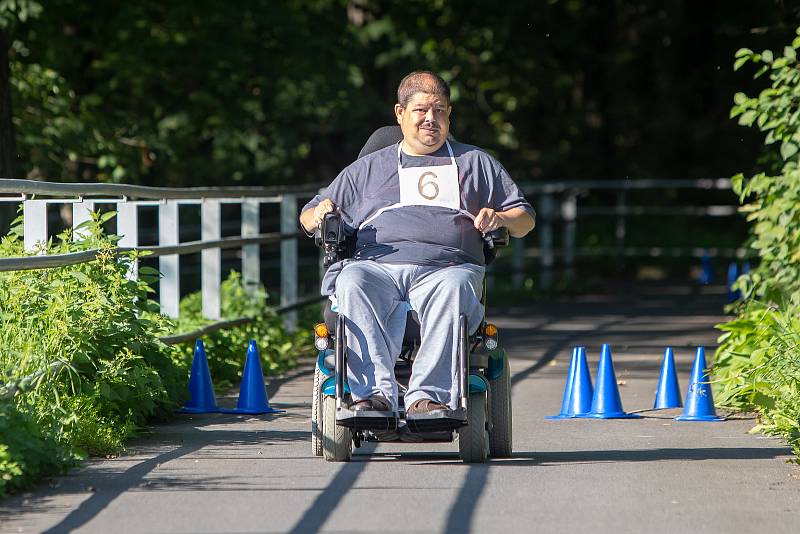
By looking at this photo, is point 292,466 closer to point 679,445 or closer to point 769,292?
point 679,445

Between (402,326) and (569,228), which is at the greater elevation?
(569,228)

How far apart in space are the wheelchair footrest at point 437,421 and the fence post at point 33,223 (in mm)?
2070

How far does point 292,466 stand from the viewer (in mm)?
6754

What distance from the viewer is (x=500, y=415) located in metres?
7.00

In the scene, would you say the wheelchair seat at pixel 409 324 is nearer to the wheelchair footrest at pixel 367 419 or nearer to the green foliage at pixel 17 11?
the wheelchair footrest at pixel 367 419

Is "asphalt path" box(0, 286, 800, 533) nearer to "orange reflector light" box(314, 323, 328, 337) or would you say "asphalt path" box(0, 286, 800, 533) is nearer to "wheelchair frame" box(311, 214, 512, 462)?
"wheelchair frame" box(311, 214, 512, 462)

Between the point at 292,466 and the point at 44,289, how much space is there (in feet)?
4.65

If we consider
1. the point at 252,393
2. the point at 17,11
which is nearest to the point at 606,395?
the point at 252,393

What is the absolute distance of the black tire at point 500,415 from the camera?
275 inches

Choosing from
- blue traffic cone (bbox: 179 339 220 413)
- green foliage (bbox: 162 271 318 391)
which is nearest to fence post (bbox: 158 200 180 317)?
green foliage (bbox: 162 271 318 391)

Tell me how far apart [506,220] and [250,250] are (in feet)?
15.8

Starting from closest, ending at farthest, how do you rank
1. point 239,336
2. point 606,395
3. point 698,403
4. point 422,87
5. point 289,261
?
point 422,87 → point 698,403 → point 606,395 → point 239,336 → point 289,261

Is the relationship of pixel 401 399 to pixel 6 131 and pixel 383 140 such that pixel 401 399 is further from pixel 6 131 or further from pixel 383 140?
pixel 6 131

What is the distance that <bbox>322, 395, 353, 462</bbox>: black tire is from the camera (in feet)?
22.4
